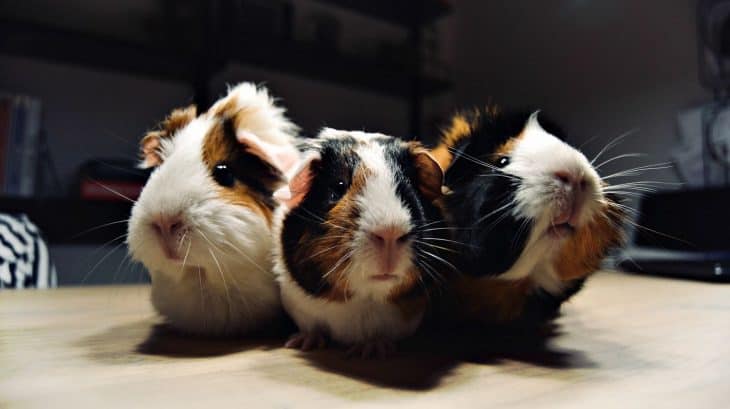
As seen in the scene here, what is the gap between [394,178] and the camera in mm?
774

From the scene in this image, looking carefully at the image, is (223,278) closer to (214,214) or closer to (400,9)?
(214,214)

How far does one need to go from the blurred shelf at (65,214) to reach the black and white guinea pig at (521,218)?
5.96ft

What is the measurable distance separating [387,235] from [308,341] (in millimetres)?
278

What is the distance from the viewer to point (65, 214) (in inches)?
89.4

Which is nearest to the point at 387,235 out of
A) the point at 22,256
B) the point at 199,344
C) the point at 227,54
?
the point at 199,344

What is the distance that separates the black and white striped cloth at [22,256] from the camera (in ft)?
5.31

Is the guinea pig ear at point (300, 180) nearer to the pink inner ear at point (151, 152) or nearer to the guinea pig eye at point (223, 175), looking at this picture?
the guinea pig eye at point (223, 175)

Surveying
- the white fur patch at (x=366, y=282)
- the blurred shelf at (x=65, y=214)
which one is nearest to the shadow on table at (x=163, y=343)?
the white fur patch at (x=366, y=282)

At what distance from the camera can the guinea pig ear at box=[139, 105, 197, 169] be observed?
979 millimetres

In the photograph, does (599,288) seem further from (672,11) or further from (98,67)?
(98,67)

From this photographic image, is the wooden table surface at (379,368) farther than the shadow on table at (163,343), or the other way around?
the shadow on table at (163,343)

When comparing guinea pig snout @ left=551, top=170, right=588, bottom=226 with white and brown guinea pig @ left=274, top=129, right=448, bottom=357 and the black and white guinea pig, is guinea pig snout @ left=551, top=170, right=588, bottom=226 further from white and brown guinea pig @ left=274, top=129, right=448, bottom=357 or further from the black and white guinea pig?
white and brown guinea pig @ left=274, top=129, right=448, bottom=357

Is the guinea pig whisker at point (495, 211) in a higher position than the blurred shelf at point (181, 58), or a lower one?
lower

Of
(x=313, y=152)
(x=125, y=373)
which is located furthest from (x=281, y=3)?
(x=125, y=373)
